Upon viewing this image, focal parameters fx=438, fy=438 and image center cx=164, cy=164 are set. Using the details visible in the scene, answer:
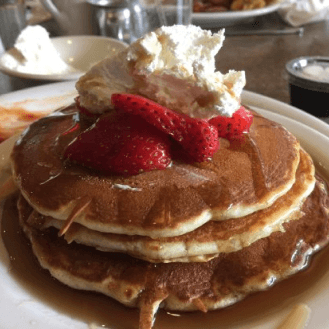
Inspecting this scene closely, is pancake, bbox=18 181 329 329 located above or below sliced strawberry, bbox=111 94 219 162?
below

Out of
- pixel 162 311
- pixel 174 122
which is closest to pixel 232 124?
pixel 174 122

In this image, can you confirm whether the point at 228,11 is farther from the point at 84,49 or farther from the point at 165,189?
the point at 165,189

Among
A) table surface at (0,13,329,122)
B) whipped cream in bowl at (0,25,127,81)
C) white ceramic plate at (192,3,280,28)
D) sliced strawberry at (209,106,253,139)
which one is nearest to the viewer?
sliced strawberry at (209,106,253,139)

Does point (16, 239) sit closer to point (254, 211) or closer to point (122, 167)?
point (122, 167)

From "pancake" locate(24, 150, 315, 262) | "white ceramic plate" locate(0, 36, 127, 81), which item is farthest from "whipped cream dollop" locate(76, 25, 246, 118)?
"white ceramic plate" locate(0, 36, 127, 81)

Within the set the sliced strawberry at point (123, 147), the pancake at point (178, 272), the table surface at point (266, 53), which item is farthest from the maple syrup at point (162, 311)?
the table surface at point (266, 53)

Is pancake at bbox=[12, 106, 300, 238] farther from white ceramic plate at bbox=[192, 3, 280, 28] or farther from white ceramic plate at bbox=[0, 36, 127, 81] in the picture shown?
white ceramic plate at bbox=[192, 3, 280, 28]
